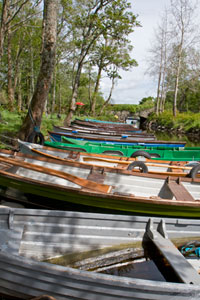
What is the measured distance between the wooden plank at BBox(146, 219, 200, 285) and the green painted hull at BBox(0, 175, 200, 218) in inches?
33.0

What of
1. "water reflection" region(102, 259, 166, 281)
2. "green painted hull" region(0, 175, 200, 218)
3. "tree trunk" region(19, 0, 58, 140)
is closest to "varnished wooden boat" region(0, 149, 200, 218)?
"green painted hull" region(0, 175, 200, 218)

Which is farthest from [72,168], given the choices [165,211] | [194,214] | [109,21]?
[109,21]

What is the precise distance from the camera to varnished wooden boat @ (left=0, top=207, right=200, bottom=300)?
2.63 m

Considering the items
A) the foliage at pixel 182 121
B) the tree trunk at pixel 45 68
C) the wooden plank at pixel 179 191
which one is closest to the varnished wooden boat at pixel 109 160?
the wooden plank at pixel 179 191

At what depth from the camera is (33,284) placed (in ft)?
9.16

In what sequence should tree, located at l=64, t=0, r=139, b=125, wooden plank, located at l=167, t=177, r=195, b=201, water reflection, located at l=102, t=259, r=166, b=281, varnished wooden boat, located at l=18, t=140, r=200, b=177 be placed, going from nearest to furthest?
water reflection, located at l=102, t=259, r=166, b=281
wooden plank, located at l=167, t=177, r=195, b=201
varnished wooden boat, located at l=18, t=140, r=200, b=177
tree, located at l=64, t=0, r=139, b=125

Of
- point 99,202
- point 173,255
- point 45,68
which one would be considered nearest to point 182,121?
point 45,68

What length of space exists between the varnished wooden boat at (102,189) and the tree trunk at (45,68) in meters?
3.73

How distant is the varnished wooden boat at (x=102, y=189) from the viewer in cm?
495

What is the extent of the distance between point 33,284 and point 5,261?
16.4 inches

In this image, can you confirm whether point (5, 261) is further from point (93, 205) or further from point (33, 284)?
point (93, 205)

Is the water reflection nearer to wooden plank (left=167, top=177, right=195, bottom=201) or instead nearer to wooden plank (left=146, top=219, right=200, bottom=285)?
wooden plank (left=146, top=219, right=200, bottom=285)

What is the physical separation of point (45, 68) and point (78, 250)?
25.4 feet

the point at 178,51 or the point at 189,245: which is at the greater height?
the point at 178,51
